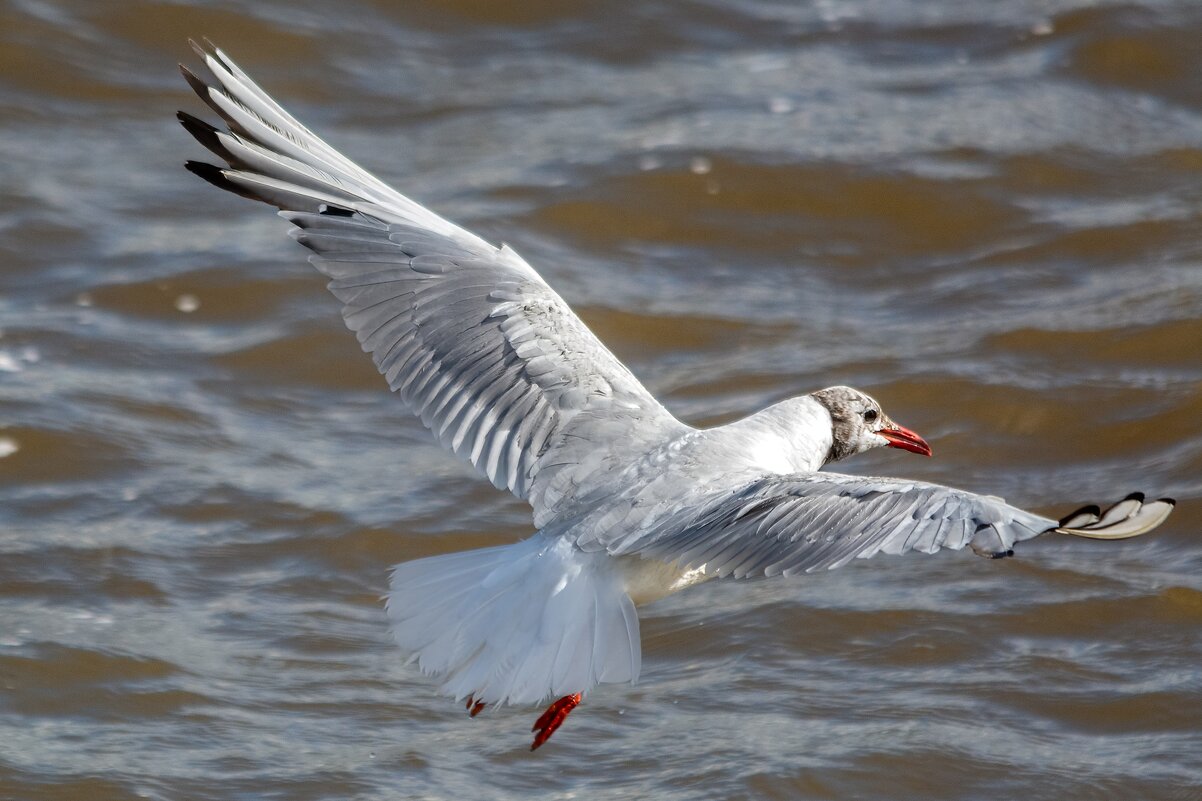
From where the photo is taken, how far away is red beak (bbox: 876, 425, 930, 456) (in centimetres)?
513

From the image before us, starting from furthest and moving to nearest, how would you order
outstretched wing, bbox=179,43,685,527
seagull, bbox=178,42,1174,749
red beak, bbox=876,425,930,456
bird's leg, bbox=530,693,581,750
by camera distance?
1. red beak, bbox=876,425,930,456
2. outstretched wing, bbox=179,43,685,527
3. bird's leg, bbox=530,693,581,750
4. seagull, bbox=178,42,1174,749

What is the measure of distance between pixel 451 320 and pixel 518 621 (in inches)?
45.4

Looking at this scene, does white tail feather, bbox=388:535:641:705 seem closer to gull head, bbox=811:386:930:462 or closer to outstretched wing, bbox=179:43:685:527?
outstretched wing, bbox=179:43:685:527

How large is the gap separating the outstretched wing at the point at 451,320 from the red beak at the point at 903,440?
80cm

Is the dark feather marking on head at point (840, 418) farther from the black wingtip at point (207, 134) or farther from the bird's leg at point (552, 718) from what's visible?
the black wingtip at point (207, 134)

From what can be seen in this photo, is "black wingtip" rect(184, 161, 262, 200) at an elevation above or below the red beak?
above

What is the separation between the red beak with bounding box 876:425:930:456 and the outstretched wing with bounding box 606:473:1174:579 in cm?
110

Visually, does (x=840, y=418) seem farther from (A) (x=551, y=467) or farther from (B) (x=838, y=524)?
(B) (x=838, y=524)

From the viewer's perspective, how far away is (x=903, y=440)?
518 cm

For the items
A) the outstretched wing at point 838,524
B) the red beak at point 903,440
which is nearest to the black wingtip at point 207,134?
the outstretched wing at point 838,524

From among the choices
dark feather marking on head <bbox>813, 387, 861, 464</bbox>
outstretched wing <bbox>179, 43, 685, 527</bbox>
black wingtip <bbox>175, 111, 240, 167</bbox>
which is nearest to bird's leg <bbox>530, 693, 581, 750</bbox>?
outstretched wing <bbox>179, 43, 685, 527</bbox>

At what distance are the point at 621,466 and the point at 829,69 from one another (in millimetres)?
5666

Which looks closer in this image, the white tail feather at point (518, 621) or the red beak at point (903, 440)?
the white tail feather at point (518, 621)

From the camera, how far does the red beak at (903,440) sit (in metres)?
5.13
